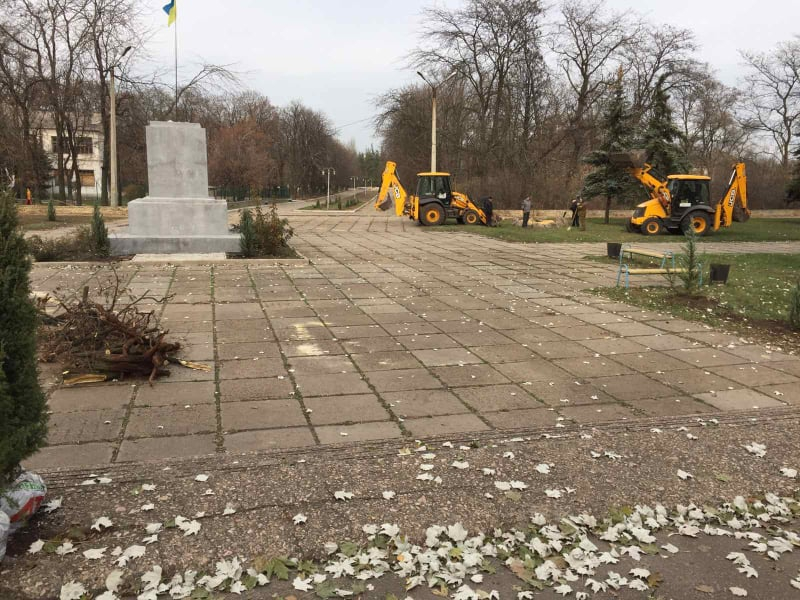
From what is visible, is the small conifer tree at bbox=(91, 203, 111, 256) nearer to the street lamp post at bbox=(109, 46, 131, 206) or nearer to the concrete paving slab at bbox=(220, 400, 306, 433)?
the concrete paving slab at bbox=(220, 400, 306, 433)

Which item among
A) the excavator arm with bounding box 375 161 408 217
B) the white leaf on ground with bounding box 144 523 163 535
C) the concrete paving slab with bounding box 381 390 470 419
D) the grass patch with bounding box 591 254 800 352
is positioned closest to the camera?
the white leaf on ground with bounding box 144 523 163 535

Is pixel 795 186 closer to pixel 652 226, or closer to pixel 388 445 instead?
pixel 652 226

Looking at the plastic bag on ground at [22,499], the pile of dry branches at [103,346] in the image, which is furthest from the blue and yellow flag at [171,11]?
the plastic bag on ground at [22,499]

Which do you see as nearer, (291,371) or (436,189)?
(291,371)

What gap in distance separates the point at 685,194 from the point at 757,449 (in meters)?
21.4

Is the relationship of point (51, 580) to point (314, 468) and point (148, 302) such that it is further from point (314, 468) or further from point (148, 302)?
point (148, 302)

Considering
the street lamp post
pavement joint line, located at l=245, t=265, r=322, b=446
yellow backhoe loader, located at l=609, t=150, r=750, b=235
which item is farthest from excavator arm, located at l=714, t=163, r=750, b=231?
the street lamp post

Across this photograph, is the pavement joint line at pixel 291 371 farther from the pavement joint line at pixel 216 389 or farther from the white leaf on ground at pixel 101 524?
the white leaf on ground at pixel 101 524

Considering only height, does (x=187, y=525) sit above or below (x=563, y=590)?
above

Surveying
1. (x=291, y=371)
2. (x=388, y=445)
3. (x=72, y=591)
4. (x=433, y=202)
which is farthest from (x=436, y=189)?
(x=72, y=591)

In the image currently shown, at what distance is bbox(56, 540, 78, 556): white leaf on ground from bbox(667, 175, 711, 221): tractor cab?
24.0 m

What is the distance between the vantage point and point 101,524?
298cm

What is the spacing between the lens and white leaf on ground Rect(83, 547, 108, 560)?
273 cm

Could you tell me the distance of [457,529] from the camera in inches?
120
